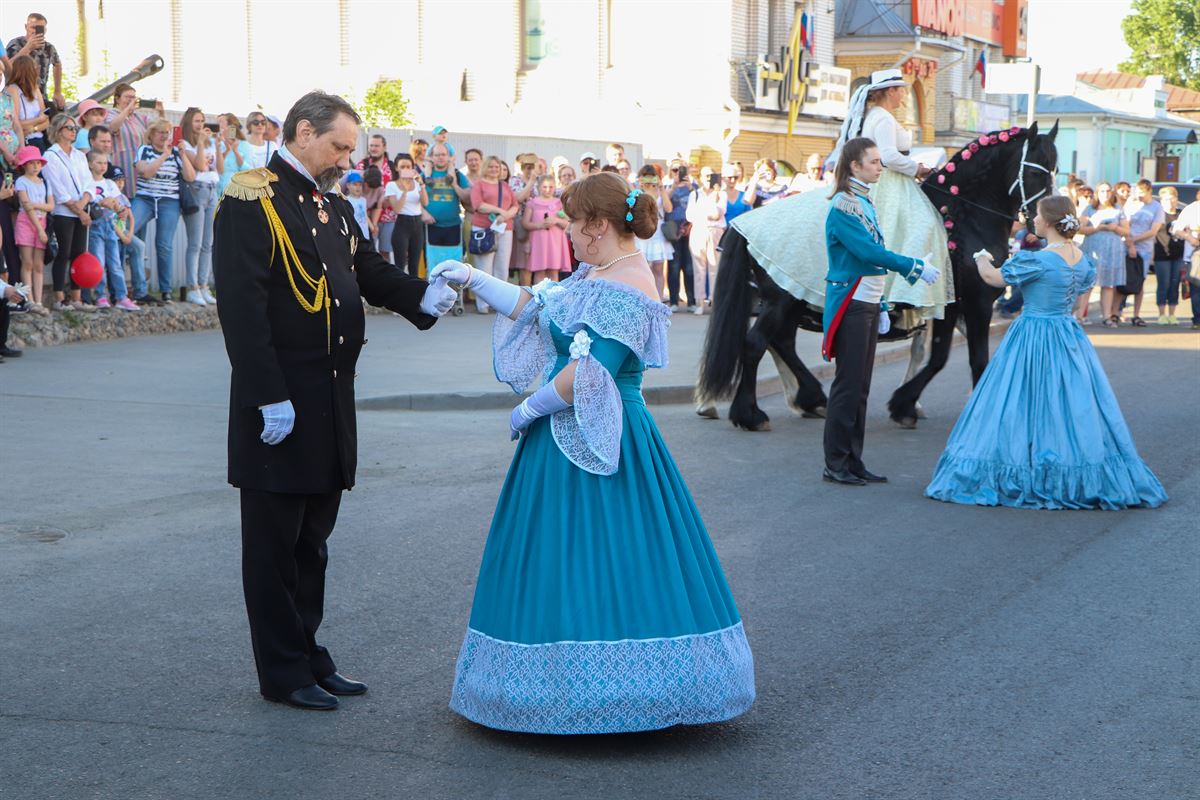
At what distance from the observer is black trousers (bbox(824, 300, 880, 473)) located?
29.8 feet

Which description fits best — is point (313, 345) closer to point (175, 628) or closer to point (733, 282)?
point (175, 628)

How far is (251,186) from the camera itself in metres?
4.77

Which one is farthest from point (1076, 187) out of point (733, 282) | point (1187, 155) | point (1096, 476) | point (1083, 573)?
point (1187, 155)

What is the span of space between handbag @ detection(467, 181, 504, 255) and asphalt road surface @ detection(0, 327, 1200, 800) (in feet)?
30.0

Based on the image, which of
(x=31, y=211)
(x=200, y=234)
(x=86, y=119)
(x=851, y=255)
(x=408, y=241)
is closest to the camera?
(x=851, y=255)

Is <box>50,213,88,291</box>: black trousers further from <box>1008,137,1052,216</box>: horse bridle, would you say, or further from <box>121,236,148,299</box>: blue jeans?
<box>1008,137,1052,216</box>: horse bridle

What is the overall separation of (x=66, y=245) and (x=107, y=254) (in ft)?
2.53

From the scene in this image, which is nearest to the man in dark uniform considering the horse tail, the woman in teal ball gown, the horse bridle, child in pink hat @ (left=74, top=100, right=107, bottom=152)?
the woman in teal ball gown

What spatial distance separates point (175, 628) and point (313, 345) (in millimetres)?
1598

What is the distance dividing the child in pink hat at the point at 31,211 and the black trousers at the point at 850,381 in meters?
8.02

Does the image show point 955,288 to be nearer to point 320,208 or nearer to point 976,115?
point 320,208

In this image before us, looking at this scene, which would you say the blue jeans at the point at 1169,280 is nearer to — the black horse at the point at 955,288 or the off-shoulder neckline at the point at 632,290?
the black horse at the point at 955,288

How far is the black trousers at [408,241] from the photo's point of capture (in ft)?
60.6

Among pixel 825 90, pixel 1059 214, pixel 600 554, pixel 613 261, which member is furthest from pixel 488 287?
pixel 825 90
